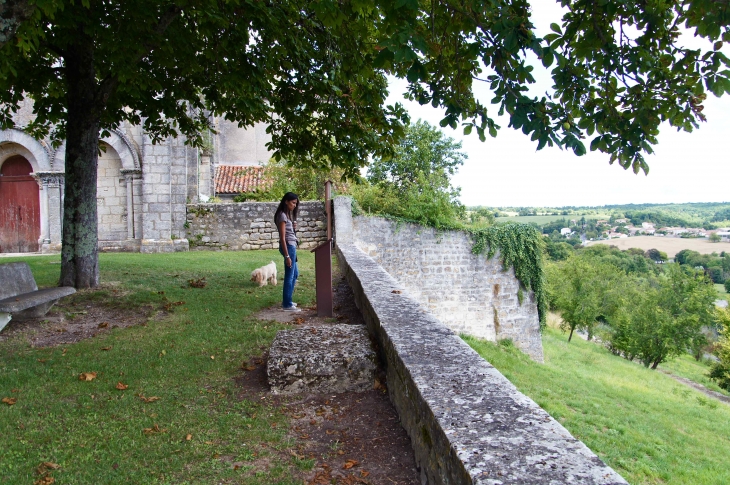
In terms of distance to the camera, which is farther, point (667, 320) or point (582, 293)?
point (582, 293)

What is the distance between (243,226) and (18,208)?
771 cm

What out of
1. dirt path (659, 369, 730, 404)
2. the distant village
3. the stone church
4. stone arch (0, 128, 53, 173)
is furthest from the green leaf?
the distant village

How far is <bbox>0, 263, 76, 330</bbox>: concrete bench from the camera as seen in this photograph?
16.1 ft

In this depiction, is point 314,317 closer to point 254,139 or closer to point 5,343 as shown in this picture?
point 5,343

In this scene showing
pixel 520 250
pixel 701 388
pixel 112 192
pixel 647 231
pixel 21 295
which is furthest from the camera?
pixel 647 231

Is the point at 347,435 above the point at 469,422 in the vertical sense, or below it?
below

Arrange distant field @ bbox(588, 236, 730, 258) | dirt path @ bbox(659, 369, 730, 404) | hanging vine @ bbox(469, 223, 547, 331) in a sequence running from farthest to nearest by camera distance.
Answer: distant field @ bbox(588, 236, 730, 258)
dirt path @ bbox(659, 369, 730, 404)
hanging vine @ bbox(469, 223, 547, 331)

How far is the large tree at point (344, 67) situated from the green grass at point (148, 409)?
8.59ft

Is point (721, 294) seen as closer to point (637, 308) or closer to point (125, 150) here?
point (637, 308)

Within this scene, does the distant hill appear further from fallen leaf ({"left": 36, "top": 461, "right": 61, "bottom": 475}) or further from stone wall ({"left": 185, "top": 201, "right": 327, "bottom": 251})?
fallen leaf ({"left": 36, "top": 461, "right": 61, "bottom": 475})

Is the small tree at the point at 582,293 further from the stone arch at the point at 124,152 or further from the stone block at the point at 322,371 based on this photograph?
the stone block at the point at 322,371

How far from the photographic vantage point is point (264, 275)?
8.60 meters

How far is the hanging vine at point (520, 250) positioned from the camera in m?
15.5

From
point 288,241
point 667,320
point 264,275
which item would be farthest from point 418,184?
point 667,320
